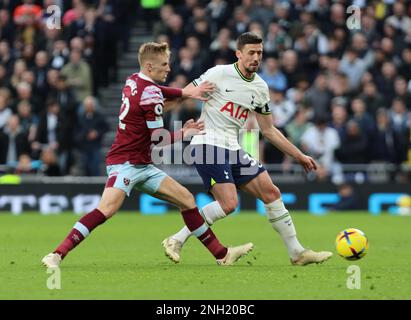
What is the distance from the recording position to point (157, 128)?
11617 mm

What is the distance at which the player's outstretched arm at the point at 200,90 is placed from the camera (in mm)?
11953

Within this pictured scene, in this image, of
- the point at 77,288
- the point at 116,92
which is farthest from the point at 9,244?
the point at 116,92

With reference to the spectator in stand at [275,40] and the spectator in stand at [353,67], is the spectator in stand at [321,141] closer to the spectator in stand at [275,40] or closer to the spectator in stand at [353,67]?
the spectator in stand at [353,67]

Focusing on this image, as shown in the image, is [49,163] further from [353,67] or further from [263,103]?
[263,103]

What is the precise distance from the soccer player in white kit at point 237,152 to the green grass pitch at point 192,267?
39cm

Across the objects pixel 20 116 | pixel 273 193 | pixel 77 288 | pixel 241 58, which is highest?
pixel 20 116

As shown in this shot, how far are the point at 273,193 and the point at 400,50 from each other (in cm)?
1274

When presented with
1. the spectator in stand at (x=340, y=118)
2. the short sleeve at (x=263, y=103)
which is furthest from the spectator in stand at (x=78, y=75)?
the short sleeve at (x=263, y=103)

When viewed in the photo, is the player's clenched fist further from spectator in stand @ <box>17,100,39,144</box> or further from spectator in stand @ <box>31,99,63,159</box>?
spectator in stand @ <box>17,100,39,144</box>

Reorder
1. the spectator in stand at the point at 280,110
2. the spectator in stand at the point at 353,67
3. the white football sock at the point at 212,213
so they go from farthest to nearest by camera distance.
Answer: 1. the spectator in stand at the point at 353,67
2. the spectator in stand at the point at 280,110
3. the white football sock at the point at 212,213

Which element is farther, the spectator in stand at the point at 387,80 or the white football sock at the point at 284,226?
the spectator in stand at the point at 387,80

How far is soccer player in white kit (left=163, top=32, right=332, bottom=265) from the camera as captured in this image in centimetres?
1223

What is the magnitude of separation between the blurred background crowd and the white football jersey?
9378 millimetres

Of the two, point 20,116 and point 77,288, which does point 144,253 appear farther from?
point 20,116
